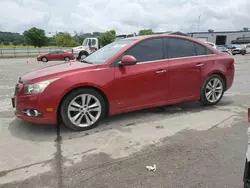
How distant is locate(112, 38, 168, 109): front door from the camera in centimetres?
402

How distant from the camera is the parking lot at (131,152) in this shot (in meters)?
2.53

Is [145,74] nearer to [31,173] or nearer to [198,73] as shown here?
[198,73]

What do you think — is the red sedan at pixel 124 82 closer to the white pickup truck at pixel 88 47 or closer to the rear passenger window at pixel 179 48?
the rear passenger window at pixel 179 48

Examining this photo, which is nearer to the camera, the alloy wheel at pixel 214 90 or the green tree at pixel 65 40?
the alloy wheel at pixel 214 90

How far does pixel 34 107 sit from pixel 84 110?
0.76 m

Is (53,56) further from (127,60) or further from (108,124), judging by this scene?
(127,60)

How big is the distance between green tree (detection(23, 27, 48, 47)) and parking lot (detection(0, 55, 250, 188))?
83.4m

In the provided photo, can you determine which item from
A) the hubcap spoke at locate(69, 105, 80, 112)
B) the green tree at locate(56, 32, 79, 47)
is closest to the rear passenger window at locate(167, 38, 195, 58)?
the hubcap spoke at locate(69, 105, 80, 112)

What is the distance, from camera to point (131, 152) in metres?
3.11

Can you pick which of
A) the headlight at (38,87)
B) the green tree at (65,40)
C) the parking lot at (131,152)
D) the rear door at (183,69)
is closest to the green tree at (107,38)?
the green tree at (65,40)

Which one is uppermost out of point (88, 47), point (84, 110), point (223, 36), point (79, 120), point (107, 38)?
point (223, 36)

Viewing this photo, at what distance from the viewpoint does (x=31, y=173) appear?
267 centimetres

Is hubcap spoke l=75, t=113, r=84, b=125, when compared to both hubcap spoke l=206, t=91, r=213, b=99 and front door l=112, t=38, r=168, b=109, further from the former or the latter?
hubcap spoke l=206, t=91, r=213, b=99

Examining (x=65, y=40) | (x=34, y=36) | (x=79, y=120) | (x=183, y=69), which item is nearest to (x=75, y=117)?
(x=79, y=120)
